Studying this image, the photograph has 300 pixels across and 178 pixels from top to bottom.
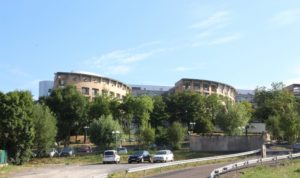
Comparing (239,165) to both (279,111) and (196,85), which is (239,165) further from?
(196,85)

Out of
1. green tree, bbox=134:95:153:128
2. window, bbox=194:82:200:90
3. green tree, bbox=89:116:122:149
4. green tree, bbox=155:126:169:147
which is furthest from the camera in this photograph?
window, bbox=194:82:200:90

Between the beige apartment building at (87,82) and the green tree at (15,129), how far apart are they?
71.6m

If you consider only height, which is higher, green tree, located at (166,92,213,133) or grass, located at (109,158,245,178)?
green tree, located at (166,92,213,133)

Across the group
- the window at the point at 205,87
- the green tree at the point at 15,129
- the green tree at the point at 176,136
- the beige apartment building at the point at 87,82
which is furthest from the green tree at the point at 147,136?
the window at the point at 205,87

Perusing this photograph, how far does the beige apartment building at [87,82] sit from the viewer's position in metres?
143

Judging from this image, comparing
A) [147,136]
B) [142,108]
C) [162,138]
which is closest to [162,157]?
[147,136]

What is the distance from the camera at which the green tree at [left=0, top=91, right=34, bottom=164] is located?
206 ft

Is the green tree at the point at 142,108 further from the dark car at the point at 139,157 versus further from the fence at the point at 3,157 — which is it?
the fence at the point at 3,157

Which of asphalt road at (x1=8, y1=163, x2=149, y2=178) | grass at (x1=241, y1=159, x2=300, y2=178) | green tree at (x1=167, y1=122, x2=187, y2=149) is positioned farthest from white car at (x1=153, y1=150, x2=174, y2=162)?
green tree at (x1=167, y1=122, x2=187, y2=149)

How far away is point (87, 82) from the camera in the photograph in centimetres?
14825

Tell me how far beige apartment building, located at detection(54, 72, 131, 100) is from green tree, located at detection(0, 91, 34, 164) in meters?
71.6

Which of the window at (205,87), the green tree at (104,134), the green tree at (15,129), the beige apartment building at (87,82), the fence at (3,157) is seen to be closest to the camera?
the fence at (3,157)

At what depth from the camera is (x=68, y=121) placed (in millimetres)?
104938

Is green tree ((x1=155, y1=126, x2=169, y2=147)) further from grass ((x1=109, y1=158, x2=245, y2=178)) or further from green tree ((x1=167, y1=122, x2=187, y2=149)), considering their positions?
grass ((x1=109, y1=158, x2=245, y2=178))
